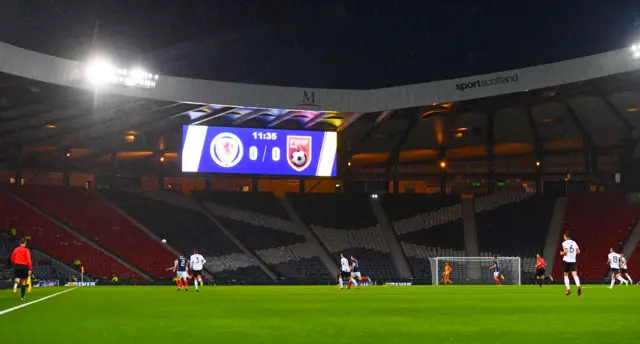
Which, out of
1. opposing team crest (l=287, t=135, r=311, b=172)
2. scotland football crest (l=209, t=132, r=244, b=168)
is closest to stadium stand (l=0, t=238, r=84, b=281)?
scotland football crest (l=209, t=132, r=244, b=168)

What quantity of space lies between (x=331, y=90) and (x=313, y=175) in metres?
6.25

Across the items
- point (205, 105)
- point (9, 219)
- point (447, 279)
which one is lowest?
point (447, 279)

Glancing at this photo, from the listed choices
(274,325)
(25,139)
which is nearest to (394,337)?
(274,325)

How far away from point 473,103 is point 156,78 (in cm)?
2214

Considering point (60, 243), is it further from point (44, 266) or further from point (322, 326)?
point (322, 326)

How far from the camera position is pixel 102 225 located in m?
49.6

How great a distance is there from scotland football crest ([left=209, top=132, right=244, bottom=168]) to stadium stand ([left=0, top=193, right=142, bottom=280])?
975cm

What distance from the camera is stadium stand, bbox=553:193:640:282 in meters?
49.5

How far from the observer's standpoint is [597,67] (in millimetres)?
41469

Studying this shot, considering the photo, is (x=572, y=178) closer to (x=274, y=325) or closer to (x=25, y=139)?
→ (x=25, y=139)

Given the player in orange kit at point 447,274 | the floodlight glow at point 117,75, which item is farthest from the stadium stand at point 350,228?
the floodlight glow at point 117,75

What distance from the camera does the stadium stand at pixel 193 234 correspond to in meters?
48.6

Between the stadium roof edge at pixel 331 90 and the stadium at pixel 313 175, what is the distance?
0.32ft

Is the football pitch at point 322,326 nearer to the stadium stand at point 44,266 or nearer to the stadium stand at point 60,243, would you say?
Answer: the stadium stand at point 44,266
